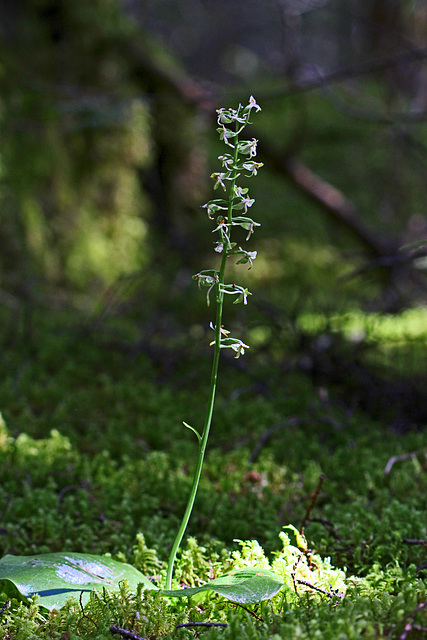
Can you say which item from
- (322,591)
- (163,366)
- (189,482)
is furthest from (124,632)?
(163,366)

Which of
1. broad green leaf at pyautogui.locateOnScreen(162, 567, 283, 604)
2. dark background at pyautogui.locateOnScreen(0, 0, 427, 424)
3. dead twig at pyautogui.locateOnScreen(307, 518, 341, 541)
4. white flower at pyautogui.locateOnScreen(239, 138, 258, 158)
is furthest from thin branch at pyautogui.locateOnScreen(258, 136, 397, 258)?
broad green leaf at pyautogui.locateOnScreen(162, 567, 283, 604)

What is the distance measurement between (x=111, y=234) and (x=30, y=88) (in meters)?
1.88

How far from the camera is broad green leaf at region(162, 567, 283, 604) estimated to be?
1.49m

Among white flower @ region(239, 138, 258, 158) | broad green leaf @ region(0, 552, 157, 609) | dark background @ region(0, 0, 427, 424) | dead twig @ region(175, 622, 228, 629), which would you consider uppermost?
dark background @ region(0, 0, 427, 424)

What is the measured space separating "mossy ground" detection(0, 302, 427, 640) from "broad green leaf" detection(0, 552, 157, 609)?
0.06m

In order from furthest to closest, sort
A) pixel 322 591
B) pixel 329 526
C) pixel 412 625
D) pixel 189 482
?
pixel 189 482 < pixel 329 526 < pixel 322 591 < pixel 412 625

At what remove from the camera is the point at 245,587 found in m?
1.53

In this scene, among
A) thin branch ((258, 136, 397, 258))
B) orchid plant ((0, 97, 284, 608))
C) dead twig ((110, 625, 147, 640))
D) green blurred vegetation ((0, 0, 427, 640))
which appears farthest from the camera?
thin branch ((258, 136, 397, 258))

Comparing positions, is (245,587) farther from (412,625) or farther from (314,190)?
(314,190)

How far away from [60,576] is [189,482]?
111 centimetres

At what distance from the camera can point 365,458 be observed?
3.01 m

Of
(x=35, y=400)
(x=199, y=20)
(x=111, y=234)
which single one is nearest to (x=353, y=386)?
(x=35, y=400)

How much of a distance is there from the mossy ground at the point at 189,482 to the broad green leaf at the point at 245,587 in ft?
0.23

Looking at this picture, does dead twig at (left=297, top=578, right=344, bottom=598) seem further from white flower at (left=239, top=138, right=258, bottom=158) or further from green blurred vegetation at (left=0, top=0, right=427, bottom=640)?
white flower at (left=239, top=138, right=258, bottom=158)
